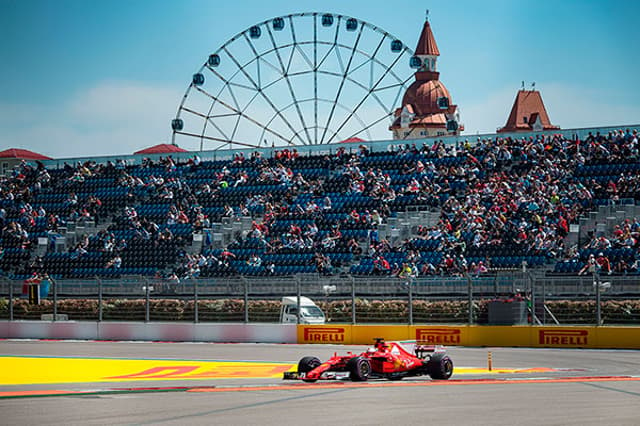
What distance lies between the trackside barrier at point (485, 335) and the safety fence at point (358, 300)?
0.95 ft

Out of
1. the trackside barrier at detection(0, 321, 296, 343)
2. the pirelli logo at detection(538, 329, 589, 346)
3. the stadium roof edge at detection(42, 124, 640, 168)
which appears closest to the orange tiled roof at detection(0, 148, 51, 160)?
the stadium roof edge at detection(42, 124, 640, 168)

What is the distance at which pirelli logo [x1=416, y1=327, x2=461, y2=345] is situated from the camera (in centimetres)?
2961

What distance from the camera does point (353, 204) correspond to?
45.3 meters

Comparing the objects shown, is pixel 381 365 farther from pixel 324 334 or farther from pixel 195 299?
pixel 195 299

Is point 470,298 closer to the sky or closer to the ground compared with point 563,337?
closer to the sky

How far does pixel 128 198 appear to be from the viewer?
51.3 metres

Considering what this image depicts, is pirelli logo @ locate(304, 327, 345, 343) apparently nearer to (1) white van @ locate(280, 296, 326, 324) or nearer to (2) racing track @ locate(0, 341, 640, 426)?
(1) white van @ locate(280, 296, 326, 324)

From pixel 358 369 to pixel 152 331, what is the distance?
17232mm

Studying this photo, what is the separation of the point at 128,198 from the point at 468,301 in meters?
25.9

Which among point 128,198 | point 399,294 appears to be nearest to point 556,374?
point 399,294

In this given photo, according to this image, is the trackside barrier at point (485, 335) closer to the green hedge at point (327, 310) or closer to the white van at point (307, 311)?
the green hedge at point (327, 310)

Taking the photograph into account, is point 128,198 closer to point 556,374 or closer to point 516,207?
point 516,207

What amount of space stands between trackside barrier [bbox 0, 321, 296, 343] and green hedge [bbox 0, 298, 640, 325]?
1.10 ft

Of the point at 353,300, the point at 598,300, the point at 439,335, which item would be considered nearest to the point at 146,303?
the point at 353,300
